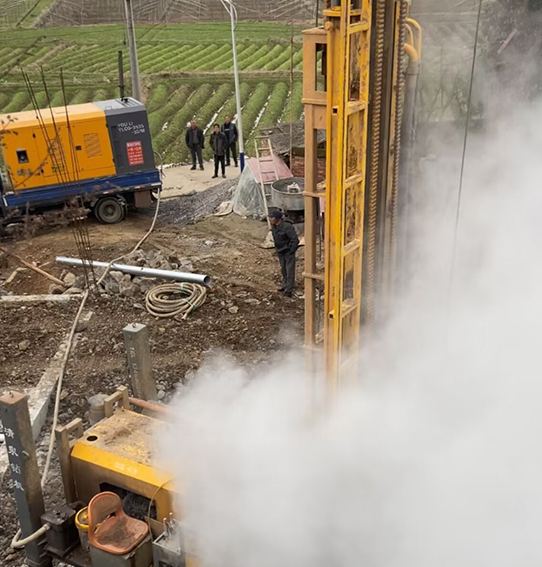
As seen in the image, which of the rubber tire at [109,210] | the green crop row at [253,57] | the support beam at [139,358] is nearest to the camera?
the support beam at [139,358]

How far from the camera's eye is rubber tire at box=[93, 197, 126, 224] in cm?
1213

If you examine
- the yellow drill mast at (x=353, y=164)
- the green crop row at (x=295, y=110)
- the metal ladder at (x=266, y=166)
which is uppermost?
the yellow drill mast at (x=353, y=164)

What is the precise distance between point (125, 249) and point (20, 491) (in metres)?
6.72

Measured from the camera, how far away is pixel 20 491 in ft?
13.6

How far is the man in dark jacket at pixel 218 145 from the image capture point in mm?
14438

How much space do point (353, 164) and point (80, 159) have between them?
29.7ft

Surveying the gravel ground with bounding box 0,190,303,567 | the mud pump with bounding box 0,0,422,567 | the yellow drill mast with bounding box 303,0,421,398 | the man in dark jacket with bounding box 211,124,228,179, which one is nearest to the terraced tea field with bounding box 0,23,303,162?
the man in dark jacket with bounding box 211,124,228,179

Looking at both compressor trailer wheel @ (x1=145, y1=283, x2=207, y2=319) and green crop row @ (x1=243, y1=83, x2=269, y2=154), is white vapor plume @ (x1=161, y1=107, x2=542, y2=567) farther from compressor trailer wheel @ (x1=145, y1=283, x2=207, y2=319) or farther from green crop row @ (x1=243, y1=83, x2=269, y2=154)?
green crop row @ (x1=243, y1=83, x2=269, y2=154)

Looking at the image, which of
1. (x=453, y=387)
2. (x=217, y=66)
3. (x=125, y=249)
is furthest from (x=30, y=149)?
(x=217, y=66)

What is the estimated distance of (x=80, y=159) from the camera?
38.1ft

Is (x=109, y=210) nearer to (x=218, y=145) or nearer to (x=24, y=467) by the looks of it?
(x=218, y=145)

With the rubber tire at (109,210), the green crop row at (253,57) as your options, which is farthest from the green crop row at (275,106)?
the rubber tire at (109,210)

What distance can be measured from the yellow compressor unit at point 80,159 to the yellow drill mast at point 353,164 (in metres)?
7.96

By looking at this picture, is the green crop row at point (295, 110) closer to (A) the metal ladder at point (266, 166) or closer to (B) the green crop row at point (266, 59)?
(B) the green crop row at point (266, 59)
